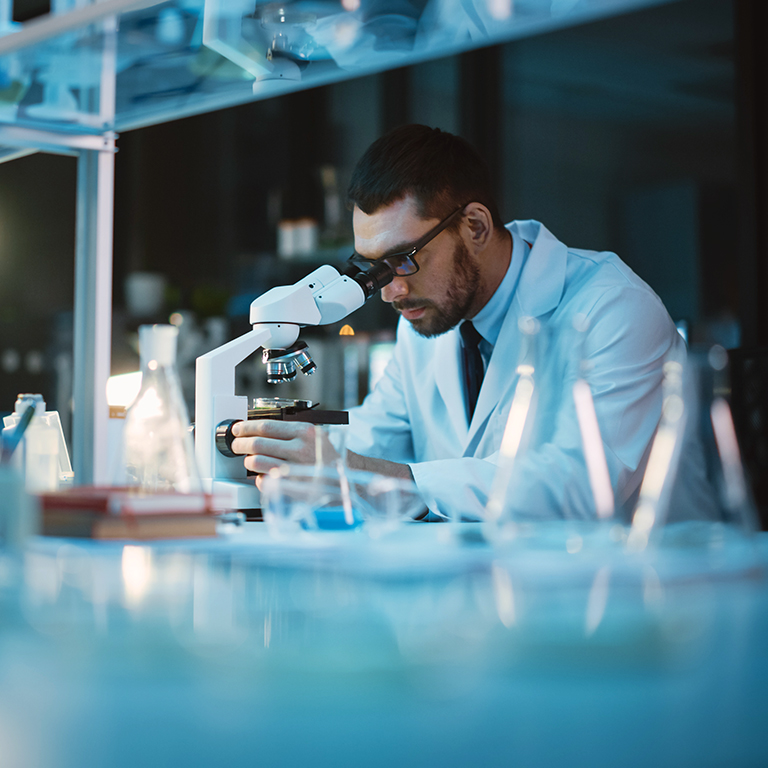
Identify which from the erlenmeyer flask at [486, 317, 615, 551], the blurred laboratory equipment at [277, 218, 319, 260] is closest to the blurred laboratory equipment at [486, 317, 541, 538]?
the erlenmeyer flask at [486, 317, 615, 551]

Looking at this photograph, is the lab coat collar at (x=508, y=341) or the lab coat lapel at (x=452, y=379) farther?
the lab coat lapel at (x=452, y=379)

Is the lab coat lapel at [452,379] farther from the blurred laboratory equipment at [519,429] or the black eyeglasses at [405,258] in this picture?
the blurred laboratory equipment at [519,429]

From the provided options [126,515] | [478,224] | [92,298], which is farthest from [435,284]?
[126,515]

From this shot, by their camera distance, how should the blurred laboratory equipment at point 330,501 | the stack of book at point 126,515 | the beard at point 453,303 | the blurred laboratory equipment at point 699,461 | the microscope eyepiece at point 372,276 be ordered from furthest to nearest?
1. the beard at point 453,303
2. the microscope eyepiece at point 372,276
3. the blurred laboratory equipment at point 330,501
4. the stack of book at point 126,515
5. the blurred laboratory equipment at point 699,461

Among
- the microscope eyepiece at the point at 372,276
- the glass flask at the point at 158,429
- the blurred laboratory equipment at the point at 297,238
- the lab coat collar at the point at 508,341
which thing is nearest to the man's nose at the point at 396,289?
the lab coat collar at the point at 508,341

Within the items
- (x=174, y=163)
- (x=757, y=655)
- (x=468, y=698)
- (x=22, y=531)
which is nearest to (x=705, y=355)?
(x=757, y=655)

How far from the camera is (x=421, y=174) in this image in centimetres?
215

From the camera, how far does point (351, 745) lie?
1.19 ft

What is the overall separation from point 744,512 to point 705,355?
0.13 metres

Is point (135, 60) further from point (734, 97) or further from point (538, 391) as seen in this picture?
point (734, 97)

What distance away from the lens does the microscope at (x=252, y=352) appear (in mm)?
1499

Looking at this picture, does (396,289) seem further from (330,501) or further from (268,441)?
(330,501)

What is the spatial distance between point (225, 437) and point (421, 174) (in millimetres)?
971

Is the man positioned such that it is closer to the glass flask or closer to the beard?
the beard
